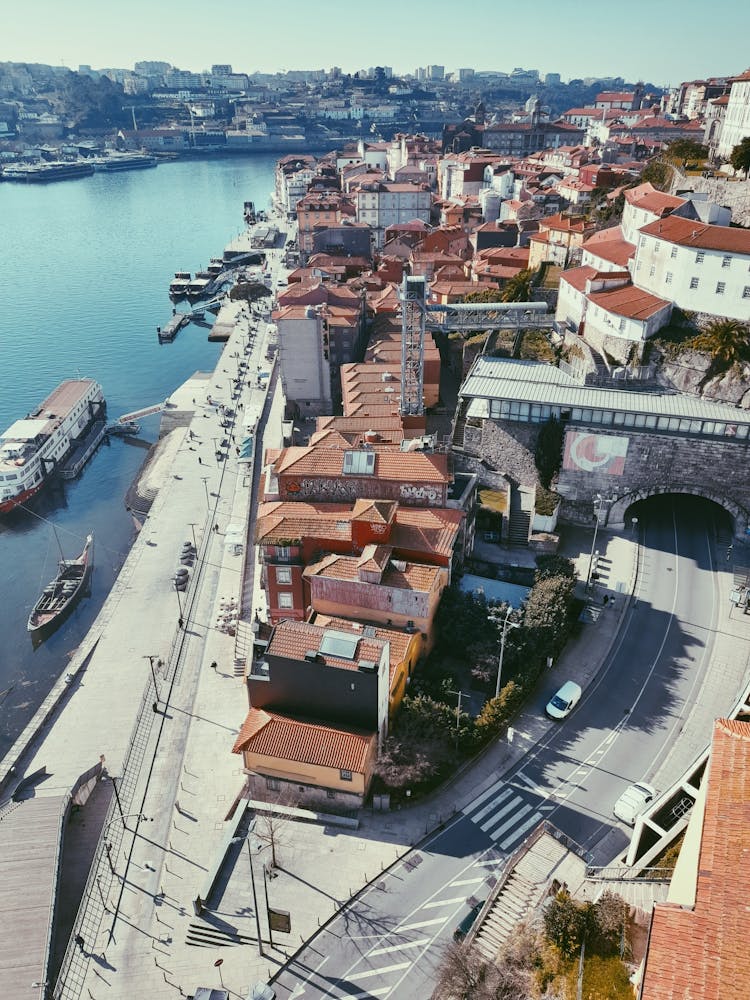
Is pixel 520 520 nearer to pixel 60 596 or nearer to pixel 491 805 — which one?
pixel 491 805

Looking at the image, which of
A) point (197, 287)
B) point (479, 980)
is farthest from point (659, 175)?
point (197, 287)

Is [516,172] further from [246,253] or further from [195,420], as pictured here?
[195,420]

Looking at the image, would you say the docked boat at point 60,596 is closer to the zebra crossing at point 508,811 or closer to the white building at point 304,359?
the white building at point 304,359

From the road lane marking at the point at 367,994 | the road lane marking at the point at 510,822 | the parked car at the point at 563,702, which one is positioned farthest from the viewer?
the parked car at the point at 563,702

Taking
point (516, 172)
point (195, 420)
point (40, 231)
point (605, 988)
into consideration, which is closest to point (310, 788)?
point (605, 988)

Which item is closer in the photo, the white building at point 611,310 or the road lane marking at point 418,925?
the road lane marking at point 418,925

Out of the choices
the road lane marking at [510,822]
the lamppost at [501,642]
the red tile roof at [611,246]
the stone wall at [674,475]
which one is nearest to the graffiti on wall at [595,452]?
the stone wall at [674,475]

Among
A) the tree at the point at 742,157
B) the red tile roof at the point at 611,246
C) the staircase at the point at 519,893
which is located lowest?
the staircase at the point at 519,893

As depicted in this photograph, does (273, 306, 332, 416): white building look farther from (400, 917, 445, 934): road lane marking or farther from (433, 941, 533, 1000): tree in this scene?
(433, 941, 533, 1000): tree
